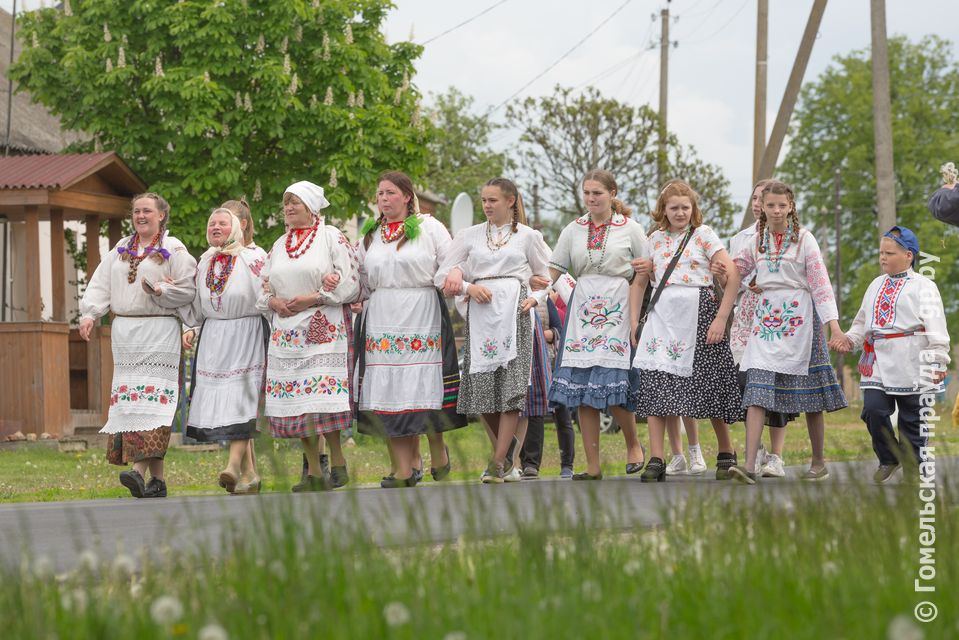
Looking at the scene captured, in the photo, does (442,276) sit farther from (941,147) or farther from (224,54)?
(941,147)

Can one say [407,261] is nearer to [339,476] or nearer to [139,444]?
[339,476]

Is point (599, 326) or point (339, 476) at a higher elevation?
point (599, 326)

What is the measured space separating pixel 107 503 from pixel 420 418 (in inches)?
84.4

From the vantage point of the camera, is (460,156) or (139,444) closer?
(139,444)

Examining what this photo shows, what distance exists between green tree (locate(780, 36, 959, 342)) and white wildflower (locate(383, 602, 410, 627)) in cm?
5299

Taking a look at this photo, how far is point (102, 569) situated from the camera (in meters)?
3.94

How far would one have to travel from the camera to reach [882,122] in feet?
74.4

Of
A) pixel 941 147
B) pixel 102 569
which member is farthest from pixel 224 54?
pixel 941 147

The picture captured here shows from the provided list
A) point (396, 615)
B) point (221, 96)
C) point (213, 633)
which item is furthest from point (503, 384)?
point (221, 96)

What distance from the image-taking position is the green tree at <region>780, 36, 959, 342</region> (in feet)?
182

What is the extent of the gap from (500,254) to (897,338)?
8.93 ft

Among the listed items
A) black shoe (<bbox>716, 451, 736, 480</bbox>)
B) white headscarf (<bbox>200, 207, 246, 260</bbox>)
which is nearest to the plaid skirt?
white headscarf (<bbox>200, 207, 246, 260</bbox>)

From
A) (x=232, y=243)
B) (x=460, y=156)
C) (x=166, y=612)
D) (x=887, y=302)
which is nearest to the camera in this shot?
(x=166, y=612)

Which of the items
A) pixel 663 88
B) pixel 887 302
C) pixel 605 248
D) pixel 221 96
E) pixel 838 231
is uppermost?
pixel 663 88
